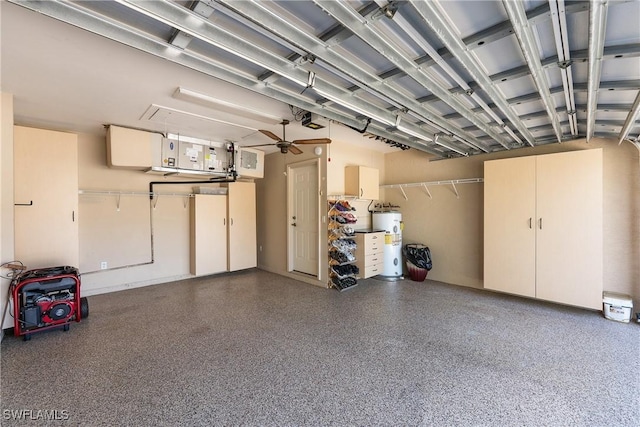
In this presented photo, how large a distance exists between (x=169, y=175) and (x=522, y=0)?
17.3ft

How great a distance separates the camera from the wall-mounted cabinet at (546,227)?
3.40 m

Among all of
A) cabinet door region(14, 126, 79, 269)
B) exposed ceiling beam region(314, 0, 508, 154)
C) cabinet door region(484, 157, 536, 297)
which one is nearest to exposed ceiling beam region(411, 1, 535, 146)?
exposed ceiling beam region(314, 0, 508, 154)

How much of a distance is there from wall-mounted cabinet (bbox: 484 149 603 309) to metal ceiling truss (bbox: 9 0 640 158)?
28.2 inches

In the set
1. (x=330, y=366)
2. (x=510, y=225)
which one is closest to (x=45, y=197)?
(x=330, y=366)

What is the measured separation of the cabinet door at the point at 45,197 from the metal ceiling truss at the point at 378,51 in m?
2.60

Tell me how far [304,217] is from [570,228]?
3.92 meters

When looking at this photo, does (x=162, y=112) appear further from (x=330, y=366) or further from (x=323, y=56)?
(x=330, y=366)

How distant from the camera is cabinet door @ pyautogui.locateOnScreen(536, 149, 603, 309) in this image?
11.1 ft

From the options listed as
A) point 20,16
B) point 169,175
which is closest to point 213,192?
point 169,175

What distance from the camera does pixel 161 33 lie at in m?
1.75

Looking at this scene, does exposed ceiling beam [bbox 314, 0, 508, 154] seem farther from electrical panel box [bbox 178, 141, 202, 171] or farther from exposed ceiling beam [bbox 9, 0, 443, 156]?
electrical panel box [bbox 178, 141, 202, 171]

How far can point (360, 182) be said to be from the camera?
477cm

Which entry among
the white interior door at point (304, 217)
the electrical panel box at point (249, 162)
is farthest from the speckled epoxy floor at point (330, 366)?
the electrical panel box at point (249, 162)

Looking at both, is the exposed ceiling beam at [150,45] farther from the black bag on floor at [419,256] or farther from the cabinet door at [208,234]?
the cabinet door at [208,234]
